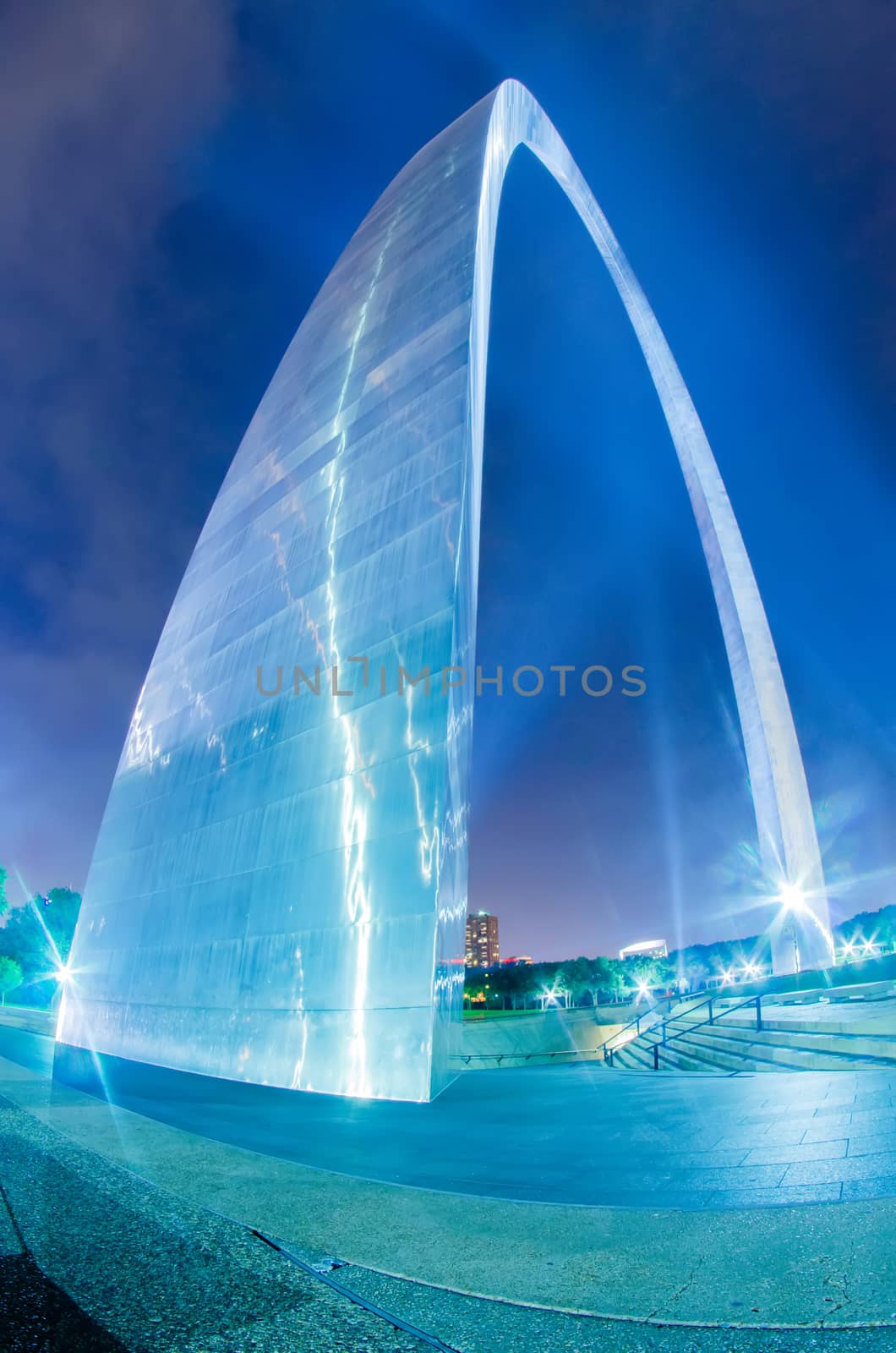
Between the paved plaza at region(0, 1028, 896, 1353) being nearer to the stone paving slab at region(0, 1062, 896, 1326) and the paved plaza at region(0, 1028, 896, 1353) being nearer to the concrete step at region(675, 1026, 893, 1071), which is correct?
the stone paving slab at region(0, 1062, 896, 1326)

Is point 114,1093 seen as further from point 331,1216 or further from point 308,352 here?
point 308,352

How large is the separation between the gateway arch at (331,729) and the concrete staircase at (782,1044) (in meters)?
4.62

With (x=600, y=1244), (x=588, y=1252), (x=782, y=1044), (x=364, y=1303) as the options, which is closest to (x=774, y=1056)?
(x=782, y=1044)

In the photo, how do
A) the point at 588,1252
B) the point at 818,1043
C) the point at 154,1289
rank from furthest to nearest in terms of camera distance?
the point at 818,1043 < the point at 588,1252 < the point at 154,1289

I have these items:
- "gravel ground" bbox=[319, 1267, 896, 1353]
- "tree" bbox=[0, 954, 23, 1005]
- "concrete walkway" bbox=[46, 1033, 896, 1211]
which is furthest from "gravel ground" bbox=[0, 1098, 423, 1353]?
"tree" bbox=[0, 954, 23, 1005]

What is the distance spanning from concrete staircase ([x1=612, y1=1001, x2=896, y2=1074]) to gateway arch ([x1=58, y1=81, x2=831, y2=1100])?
15.2ft

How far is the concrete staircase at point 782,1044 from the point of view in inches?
357

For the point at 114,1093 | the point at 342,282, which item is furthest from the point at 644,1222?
the point at 342,282

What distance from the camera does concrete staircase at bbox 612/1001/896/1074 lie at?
906 cm

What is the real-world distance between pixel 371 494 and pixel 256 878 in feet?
22.0

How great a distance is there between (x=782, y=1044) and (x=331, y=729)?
8.03 m

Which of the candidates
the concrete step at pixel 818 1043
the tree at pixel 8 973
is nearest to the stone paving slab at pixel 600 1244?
the concrete step at pixel 818 1043

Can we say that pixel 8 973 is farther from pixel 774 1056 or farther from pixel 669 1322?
pixel 669 1322

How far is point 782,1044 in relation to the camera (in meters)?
10.4
